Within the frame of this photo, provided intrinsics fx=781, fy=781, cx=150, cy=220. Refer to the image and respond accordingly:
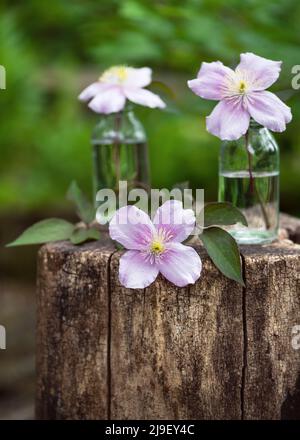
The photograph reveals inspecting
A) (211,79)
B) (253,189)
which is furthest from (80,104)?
(211,79)

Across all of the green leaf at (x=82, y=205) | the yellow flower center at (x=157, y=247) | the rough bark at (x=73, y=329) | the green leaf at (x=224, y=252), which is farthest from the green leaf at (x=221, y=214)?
the green leaf at (x=82, y=205)

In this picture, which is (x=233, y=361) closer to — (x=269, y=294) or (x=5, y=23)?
(x=269, y=294)

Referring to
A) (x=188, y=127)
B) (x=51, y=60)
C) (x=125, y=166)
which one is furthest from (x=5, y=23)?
(x=125, y=166)

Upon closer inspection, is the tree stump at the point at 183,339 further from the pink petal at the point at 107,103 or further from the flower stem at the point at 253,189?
the pink petal at the point at 107,103

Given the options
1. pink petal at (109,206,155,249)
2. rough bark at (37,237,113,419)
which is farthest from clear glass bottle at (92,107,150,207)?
pink petal at (109,206,155,249)

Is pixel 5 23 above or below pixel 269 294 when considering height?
above

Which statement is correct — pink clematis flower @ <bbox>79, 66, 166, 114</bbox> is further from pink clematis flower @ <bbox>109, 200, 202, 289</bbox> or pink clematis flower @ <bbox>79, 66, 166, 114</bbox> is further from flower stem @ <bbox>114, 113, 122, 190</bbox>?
pink clematis flower @ <bbox>109, 200, 202, 289</bbox>

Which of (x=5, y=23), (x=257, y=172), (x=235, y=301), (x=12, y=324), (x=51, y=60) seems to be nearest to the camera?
(x=235, y=301)
